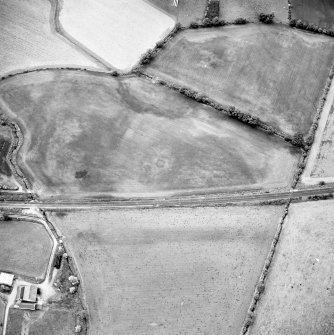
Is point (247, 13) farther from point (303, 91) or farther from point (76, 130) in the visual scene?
point (76, 130)

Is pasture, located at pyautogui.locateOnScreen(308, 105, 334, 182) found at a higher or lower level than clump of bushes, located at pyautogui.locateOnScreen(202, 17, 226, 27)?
lower

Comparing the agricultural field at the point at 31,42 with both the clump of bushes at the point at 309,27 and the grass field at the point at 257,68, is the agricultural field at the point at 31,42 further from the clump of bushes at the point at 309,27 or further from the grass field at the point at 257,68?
the clump of bushes at the point at 309,27

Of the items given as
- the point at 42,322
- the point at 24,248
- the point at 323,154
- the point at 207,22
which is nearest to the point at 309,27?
the point at 207,22

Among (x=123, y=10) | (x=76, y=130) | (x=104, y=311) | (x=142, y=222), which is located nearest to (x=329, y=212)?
(x=142, y=222)

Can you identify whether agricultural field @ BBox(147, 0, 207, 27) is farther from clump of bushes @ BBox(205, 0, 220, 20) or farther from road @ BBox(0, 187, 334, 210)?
road @ BBox(0, 187, 334, 210)

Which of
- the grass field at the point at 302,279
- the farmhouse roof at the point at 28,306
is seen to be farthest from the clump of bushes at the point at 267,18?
the farmhouse roof at the point at 28,306

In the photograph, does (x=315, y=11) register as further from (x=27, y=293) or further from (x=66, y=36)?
(x=27, y=293)

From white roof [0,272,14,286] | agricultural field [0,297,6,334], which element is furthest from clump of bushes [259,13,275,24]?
agricultural field [0,297,6,334]
